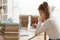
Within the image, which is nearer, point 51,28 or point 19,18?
point 51,28

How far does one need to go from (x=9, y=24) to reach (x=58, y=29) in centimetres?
69

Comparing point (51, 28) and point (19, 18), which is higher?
point (19, 18)

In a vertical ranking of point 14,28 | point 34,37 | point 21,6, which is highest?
point 21,6

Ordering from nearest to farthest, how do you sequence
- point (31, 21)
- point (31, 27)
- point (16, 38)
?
point (16, 38)
point (31, 27)
point (31, 21)

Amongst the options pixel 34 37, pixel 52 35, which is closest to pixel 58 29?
pixel 52 35

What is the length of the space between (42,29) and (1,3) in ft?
6.01

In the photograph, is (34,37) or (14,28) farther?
(34,37)

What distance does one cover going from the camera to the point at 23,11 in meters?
4.42

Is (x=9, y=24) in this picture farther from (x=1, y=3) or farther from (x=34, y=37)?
(x=1, y=3)

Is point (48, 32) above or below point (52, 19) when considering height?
below

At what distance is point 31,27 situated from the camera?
2.91 meters

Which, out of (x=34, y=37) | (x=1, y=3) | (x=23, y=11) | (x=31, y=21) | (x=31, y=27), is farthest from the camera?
(x=23, y=11)

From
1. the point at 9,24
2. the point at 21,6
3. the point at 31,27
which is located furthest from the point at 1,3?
the point at 9,24

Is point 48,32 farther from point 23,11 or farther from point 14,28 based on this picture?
point 23,11
